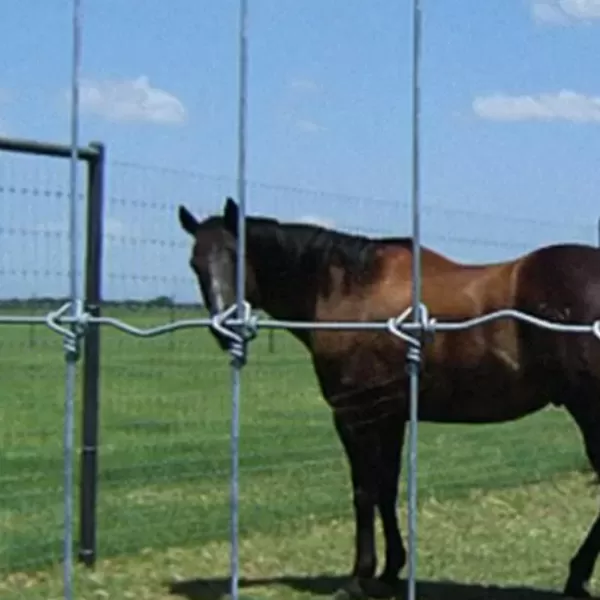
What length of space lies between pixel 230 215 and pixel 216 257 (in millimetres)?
386

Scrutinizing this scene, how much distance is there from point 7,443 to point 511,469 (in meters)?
3.48

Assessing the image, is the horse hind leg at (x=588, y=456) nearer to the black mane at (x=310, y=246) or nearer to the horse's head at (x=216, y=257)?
the black mane at (x=310, y=246)

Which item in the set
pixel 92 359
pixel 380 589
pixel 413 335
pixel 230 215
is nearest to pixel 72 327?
pixel 413 335

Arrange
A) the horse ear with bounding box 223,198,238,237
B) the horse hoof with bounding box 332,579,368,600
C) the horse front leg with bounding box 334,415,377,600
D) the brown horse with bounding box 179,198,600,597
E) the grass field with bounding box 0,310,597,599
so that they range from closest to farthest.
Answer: the horse ear with bounding box 223,198,238,237 → the brown horse with bounding box 179,198,600,597 → the horse hoof with bounding box 332,579,368,600 → the horse front leg with bounding box 334,415,377,600 → the grass field with bounding box 0,310,597,599

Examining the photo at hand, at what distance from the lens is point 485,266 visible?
21.7 feet

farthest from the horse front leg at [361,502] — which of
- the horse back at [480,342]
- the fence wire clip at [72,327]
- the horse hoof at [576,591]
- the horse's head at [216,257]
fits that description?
the fence wire clip at [72,327]

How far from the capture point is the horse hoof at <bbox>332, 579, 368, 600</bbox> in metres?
6.86

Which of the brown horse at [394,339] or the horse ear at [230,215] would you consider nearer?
the horse ear at [230,215]

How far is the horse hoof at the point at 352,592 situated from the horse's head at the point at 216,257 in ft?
4.96

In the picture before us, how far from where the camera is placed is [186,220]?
681 cm

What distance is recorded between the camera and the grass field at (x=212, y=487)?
7473mm

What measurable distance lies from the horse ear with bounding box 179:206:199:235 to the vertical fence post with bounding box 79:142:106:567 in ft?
2.67

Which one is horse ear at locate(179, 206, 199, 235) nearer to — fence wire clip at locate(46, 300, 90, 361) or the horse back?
the horse back

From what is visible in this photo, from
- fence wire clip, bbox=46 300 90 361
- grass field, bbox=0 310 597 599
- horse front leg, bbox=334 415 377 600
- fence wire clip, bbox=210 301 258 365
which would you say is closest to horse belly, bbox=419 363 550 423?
horse front leg, bbox=334 415 377 600
